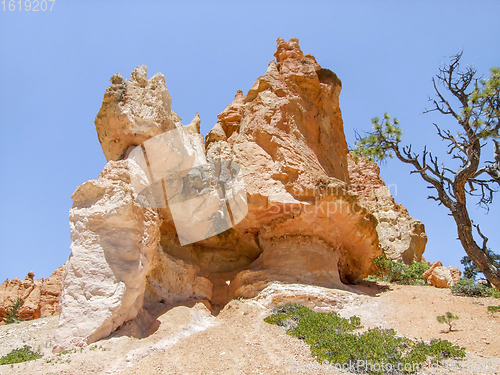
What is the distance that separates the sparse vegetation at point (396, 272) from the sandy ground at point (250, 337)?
15.3ft

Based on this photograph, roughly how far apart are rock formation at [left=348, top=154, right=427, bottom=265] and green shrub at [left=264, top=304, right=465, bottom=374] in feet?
29.7

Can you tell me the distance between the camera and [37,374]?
21.4ft

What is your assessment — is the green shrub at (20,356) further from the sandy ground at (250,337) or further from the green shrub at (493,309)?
the green shrub at (493,309)

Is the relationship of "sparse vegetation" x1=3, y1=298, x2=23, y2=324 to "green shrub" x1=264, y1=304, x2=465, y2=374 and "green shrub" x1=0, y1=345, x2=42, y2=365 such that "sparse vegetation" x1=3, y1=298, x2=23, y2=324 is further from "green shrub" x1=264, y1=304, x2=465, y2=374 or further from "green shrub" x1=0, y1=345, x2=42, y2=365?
"green shrub" x1=264, y1=304, x2=465, y2=374

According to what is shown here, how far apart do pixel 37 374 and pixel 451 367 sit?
683cm

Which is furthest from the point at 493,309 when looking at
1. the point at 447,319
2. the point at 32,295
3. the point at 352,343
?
the point at 32,295

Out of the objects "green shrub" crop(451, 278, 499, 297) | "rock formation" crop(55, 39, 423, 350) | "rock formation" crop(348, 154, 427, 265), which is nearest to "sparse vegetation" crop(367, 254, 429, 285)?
"rock formation" crop(348, 154, 427, 265)

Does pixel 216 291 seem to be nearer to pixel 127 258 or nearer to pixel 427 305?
pixel 127 258

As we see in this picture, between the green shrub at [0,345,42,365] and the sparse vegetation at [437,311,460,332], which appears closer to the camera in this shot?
the green shrub at [0,345,42,365]

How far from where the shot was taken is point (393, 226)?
790 inches

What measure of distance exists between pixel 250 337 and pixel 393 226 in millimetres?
13548

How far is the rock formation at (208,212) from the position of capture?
883 cm

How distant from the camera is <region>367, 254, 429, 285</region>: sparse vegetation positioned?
16.6 meters

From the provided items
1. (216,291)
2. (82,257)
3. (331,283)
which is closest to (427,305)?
(331,283)
